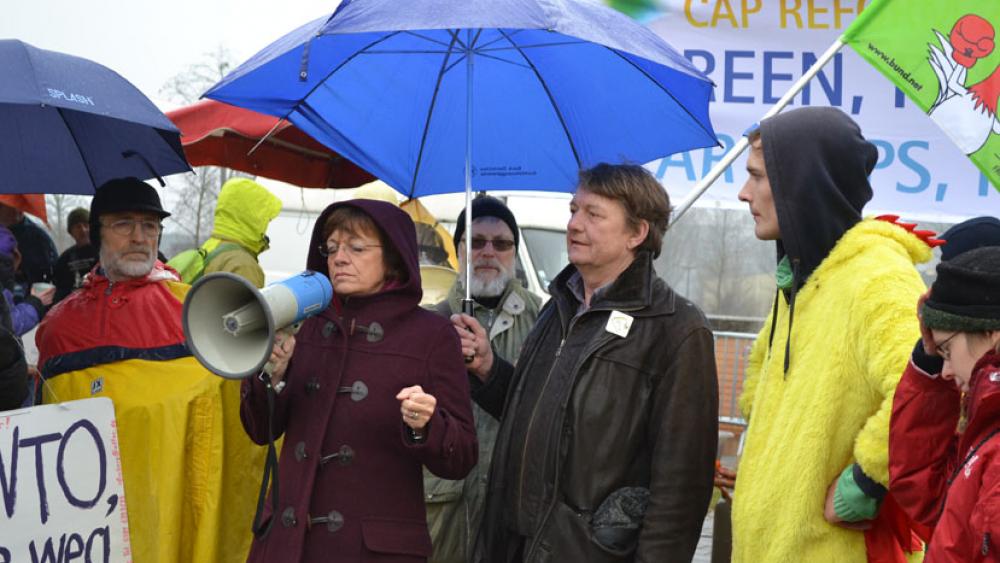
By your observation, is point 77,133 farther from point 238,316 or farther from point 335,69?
point 238,316

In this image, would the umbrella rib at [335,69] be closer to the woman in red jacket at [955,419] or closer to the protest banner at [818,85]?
the protest banner at [818,85]

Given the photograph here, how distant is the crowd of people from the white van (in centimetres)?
699

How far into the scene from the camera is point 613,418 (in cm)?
349

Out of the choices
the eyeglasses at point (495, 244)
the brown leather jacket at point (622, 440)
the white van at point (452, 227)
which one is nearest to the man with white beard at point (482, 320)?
the eyeglasses at point (495, 244)

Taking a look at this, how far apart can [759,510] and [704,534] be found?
527 cm

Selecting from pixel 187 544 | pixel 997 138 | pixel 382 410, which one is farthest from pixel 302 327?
pixel 997 138

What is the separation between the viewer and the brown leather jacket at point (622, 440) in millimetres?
3412

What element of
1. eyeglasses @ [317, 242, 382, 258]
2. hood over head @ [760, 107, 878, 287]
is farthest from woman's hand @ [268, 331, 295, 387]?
hood over head @ [760, 107, 878, 287]

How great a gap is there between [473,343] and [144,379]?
1.43 m

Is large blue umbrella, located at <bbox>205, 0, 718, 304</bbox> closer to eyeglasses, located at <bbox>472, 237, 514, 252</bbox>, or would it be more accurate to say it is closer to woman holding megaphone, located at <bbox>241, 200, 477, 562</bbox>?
eyeglasses, located at <bbox>472, 237, 514, 252</bbox>

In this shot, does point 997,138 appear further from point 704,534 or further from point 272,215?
point 704,534

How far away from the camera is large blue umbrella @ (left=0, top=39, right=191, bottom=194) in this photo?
3.99 metres

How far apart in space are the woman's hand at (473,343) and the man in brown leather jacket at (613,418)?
11.3 inches

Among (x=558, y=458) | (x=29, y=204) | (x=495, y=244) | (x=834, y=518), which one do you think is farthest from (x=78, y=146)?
(x=29, y=204)
